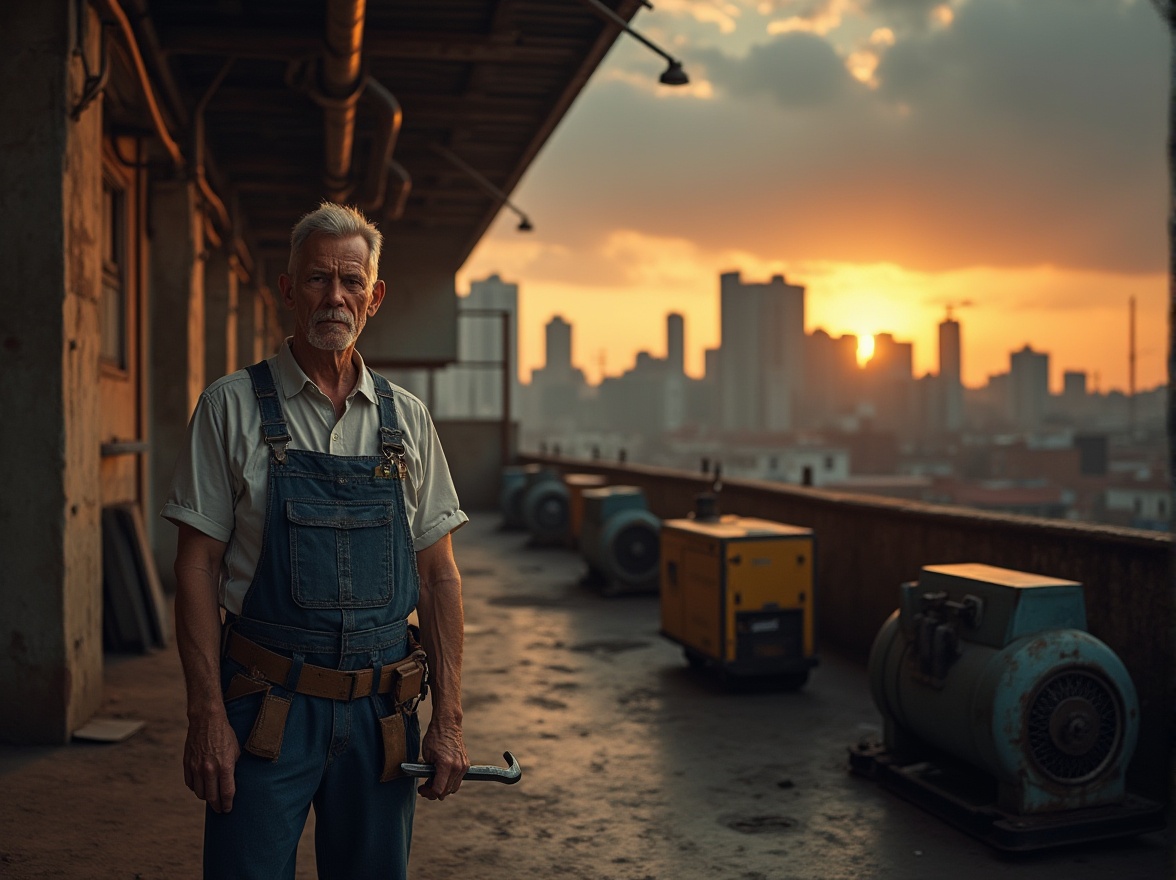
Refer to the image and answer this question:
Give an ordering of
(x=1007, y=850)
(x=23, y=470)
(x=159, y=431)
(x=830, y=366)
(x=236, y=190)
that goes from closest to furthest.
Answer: (x=1007, y=850) < (x=23, y=470) < (x=159, y=431) < (x=236, y=190) < (x=830, y=366)

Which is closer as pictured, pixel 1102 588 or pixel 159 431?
pixel 1102 588

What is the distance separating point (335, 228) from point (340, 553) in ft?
2.57

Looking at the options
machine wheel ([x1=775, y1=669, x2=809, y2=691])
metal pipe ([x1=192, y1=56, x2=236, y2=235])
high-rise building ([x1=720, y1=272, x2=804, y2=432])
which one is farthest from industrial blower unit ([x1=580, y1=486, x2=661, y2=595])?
high-rise building ([x1=720, y1=272, x2=804, y2=432])

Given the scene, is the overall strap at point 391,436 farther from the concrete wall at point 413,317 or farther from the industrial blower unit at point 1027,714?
the concrete wall at point 413,317

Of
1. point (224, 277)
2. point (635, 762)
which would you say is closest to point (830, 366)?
point (224, 277)

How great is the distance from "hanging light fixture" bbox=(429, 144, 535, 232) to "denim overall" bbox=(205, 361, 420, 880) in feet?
34.4

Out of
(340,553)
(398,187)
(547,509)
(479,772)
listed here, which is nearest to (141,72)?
(398,187)

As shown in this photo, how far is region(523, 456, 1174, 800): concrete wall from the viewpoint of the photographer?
557 centimetres

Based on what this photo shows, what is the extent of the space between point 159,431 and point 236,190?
172 inches

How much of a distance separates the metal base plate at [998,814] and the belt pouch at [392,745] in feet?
10.5

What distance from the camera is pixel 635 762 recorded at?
6.11 metres

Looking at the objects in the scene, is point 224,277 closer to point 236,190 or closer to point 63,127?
point 236,190

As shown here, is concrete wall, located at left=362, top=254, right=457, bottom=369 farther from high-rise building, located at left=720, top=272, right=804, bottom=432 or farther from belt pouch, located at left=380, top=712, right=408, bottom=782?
high-rise building, located at left=720, top=272, right=804, bottom=432

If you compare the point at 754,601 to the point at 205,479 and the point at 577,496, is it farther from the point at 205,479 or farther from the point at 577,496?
the point at 577,496
